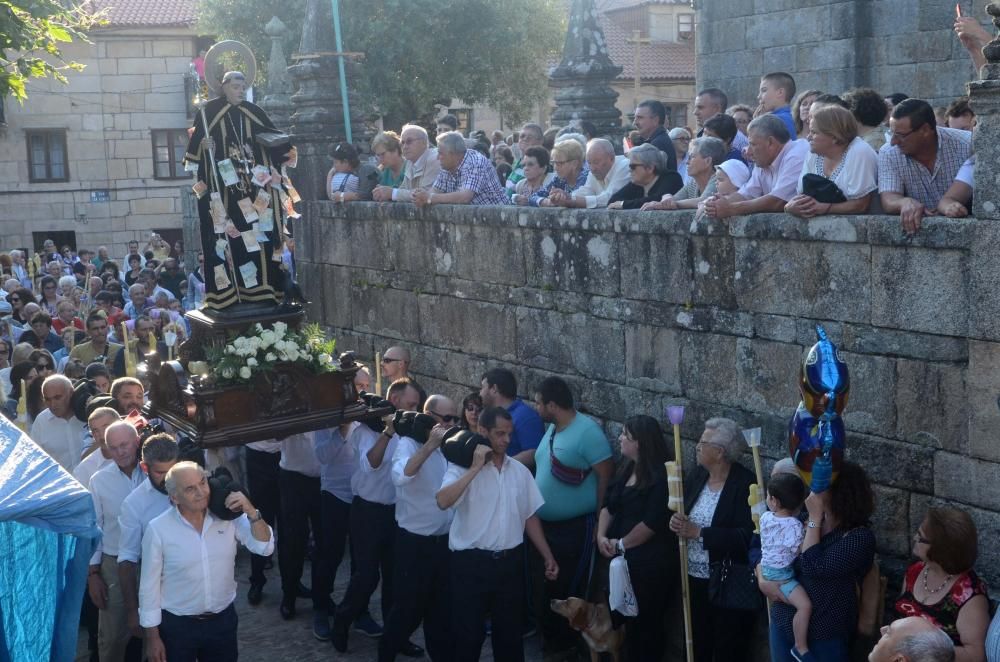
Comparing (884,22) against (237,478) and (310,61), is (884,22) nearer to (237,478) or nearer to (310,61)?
(310,61)

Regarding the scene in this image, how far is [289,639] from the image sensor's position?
28.1 feet

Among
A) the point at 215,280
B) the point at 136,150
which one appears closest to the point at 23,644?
the point at 215,280

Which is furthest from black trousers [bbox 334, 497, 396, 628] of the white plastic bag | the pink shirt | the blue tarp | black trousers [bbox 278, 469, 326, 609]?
the pink shirt

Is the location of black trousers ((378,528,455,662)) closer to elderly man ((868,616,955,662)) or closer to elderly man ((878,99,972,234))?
elderly man ((878,99,972,234))

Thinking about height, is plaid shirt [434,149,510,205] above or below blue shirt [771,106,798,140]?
below

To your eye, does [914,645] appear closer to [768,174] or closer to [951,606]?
[951,606]

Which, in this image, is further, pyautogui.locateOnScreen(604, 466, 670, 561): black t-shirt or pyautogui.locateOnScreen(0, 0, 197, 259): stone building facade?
pyautogui.locateOnScreen(0, 0, 197, 259): stone building facade

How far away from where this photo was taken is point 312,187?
37.8 feet

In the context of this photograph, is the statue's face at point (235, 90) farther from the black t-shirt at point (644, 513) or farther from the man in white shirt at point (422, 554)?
the black t-shirt at point (644, 513)

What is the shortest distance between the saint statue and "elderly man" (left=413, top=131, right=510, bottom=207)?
53.8 inches

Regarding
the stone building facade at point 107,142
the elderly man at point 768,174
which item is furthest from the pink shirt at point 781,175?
the stone building facade at point 107,142

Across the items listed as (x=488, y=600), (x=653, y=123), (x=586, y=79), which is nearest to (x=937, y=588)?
(x=488, y=600)

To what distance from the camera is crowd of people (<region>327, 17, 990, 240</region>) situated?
20.5 ft

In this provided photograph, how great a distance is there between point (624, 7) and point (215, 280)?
106 ft
